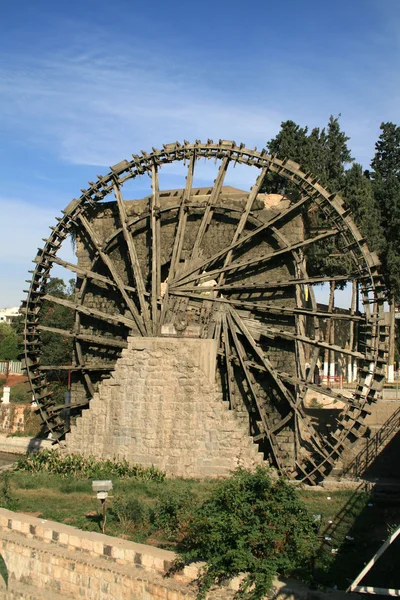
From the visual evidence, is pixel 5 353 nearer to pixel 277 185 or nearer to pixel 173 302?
pixel 277 185

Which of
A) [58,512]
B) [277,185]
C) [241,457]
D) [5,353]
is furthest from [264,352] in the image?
[5,353]

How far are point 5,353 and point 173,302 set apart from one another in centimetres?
2438

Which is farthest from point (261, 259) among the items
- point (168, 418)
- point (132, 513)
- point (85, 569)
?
point (85, 569)

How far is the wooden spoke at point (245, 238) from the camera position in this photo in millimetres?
13430

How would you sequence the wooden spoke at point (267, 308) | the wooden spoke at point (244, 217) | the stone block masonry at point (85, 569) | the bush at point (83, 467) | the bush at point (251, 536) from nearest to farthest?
the bush at point (251, 536) → the stone block masonry at point (85, 569) → the bush at point (83, 467) → the wooden spoke at point (267, 308) → the wooden spoke at point (244, 217)

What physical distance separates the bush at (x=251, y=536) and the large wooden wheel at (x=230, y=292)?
5.03 metres

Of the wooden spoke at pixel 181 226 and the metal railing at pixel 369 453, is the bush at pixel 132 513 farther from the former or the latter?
the wooden spoke at pixel 181 226

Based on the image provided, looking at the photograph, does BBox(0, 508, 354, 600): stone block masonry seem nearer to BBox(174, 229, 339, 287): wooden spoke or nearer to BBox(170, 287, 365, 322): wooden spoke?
BBox(170, 287, 365, 322): wooden spoke

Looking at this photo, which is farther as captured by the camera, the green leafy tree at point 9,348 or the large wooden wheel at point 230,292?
the green leafy tree at point 9,348

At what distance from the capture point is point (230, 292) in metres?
13.9

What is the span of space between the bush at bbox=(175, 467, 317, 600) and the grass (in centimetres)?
35

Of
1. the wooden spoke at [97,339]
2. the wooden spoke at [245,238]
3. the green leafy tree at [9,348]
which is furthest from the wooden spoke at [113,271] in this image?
the green leafy tree at [9,348]

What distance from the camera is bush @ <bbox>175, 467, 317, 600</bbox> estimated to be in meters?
6.68

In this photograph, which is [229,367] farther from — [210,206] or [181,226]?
[210,206]
